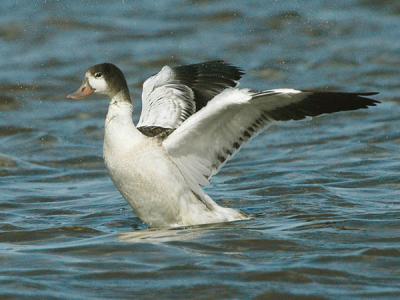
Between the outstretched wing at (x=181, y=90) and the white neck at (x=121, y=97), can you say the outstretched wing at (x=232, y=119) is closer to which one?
the white neck at (x=121, y=97)

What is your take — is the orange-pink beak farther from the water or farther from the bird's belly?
the water

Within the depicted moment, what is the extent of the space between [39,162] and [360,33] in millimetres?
6689

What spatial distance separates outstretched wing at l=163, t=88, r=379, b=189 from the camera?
8.20 meters

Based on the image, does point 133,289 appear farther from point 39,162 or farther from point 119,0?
point 119,0

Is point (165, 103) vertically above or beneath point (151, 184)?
above

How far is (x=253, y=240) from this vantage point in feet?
26.6

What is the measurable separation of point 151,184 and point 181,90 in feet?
6.24

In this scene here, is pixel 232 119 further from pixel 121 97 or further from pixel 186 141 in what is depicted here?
pixel 121 97

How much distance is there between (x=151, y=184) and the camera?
8.75 meters

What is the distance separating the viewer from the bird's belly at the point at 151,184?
862 centimetres

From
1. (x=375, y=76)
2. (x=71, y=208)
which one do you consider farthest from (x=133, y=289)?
(x=375, y=76)

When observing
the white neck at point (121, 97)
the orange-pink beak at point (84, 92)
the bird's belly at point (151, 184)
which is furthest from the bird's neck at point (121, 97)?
the bird's belly at point (151, 184)

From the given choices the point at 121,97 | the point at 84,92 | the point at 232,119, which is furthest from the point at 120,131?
the point at 232,119

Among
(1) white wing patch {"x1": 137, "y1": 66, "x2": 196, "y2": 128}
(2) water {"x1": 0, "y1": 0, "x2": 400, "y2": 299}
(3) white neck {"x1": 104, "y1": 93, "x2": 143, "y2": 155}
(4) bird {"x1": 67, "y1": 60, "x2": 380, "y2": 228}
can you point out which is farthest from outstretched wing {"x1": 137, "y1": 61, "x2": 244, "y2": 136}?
(3) white neck {"x1": 104, "y1": 93, "x2": 143, "y2": 155}
